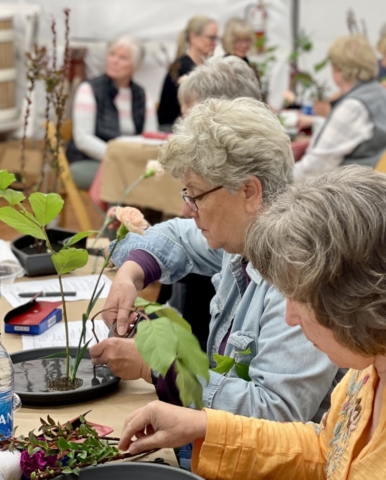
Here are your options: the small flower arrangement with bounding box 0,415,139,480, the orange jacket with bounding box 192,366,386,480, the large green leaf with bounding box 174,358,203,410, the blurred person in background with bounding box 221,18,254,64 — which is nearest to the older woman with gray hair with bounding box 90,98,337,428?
the orange jacket with bounding box 192,366,386,480

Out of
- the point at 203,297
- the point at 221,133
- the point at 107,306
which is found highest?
the point at 221,133

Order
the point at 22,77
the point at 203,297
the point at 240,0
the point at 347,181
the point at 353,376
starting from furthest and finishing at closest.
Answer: the point at 240,0
the point at 22,77
the point at 203,297
the point at 353,376
the point at 347,181

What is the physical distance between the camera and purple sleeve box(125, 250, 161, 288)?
2211 mm

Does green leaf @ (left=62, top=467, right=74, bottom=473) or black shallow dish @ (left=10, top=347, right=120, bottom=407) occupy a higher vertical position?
green leaf @ (left=62, top=467, right=74, bottom=473)

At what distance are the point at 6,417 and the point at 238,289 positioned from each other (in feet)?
2.29

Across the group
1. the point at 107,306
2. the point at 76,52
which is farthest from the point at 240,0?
the point at 107,306

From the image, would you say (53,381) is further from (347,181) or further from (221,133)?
(347,181)

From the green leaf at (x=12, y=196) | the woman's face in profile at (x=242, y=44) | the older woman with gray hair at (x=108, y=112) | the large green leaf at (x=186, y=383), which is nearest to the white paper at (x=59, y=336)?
the green leaf at (x=12, y=196)

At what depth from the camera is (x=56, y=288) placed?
2355mm

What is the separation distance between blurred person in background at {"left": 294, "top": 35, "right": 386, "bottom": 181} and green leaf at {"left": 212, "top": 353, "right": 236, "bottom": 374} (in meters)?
3.24

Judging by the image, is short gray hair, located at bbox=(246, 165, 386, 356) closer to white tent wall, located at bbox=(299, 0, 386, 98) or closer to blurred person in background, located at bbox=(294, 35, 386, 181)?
blurred person in background, located at bbox=(294, 35, 386, 181)

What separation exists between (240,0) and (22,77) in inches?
91.4

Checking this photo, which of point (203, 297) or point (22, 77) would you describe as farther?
point (22, 77)

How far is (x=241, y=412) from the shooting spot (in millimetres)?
1549
